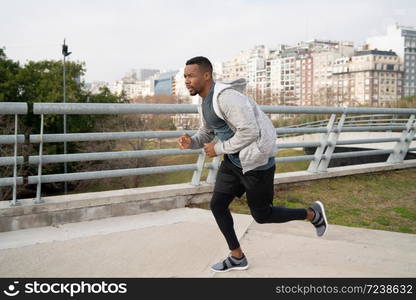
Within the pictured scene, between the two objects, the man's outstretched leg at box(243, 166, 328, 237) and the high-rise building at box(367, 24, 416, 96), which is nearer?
the man's outstretched leg at box(243, 166, 328, 237)

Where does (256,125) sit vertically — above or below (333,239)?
above

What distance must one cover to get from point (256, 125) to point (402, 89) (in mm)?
161747

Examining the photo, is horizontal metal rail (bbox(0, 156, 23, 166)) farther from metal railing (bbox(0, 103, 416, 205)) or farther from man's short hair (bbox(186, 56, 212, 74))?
man's short hair (bbox(186, 56, 212, 74))

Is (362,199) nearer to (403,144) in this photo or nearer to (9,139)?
(403,144)

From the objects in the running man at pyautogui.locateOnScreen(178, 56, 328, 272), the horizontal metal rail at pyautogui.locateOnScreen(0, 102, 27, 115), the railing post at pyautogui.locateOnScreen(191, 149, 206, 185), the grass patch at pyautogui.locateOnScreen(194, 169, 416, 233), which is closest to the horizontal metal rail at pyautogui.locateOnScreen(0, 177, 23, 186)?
the horizontal metal rail at pyautogui.locateOnScreen(0, 102, 27, 115)

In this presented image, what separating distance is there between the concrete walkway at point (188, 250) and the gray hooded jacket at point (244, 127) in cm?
94

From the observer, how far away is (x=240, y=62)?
183125mm

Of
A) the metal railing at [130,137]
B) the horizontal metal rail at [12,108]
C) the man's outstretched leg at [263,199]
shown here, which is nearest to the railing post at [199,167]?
the metal railing at [130,137]

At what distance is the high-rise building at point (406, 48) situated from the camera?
149 metres

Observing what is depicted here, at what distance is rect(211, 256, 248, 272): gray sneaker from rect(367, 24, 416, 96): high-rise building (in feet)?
518

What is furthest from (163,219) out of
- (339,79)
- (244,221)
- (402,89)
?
(402,89)

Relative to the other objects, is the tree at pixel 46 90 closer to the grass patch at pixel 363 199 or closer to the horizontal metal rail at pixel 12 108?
the grass patch at pixel 363 199

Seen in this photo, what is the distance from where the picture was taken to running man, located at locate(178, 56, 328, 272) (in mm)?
3090

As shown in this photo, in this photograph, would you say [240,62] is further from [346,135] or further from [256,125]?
Answer: [256,125]
